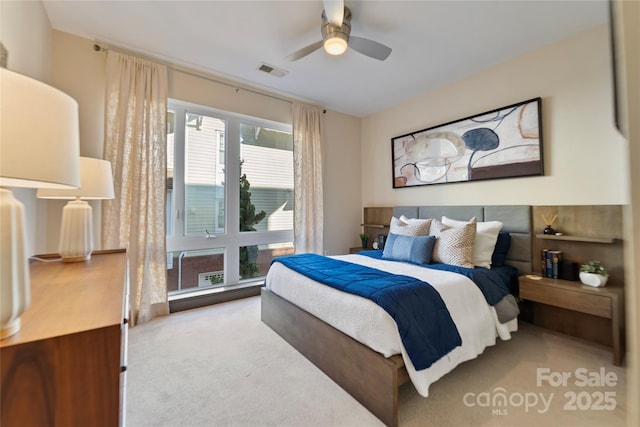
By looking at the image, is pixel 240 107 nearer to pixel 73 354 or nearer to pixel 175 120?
pixel 175 120

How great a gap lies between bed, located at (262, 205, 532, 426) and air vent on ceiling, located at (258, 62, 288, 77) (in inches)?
88.8

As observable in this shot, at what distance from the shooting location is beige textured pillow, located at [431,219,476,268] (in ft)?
8.11

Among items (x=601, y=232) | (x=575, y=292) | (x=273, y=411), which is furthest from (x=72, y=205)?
(x=601, y=232)

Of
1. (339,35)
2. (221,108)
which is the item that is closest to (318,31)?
(339,35)

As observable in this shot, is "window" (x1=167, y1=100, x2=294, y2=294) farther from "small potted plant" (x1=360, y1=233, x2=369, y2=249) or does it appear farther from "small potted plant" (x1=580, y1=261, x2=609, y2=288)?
"small potted plant" (x1=580, y1=261, x2=609, y2=288)

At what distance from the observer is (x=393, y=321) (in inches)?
61.1

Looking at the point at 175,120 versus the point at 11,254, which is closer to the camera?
the point at 11,254

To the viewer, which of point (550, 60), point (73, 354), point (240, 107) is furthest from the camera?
point (240, 107)

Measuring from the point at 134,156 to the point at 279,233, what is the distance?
6.52 feet

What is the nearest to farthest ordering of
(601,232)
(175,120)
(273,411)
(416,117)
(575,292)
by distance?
(273,411) → (575,292) → (601,232) → (175,120) → (416,117)

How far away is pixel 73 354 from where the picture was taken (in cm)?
61

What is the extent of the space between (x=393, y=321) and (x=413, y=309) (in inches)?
7.4

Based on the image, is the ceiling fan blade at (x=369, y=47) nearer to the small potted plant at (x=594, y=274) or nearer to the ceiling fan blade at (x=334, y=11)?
the ceiling fan blade at (x=334, y=11)

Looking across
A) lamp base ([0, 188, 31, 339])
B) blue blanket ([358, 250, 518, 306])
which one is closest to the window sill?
blue blanket ([358, 250, 518, 306])
